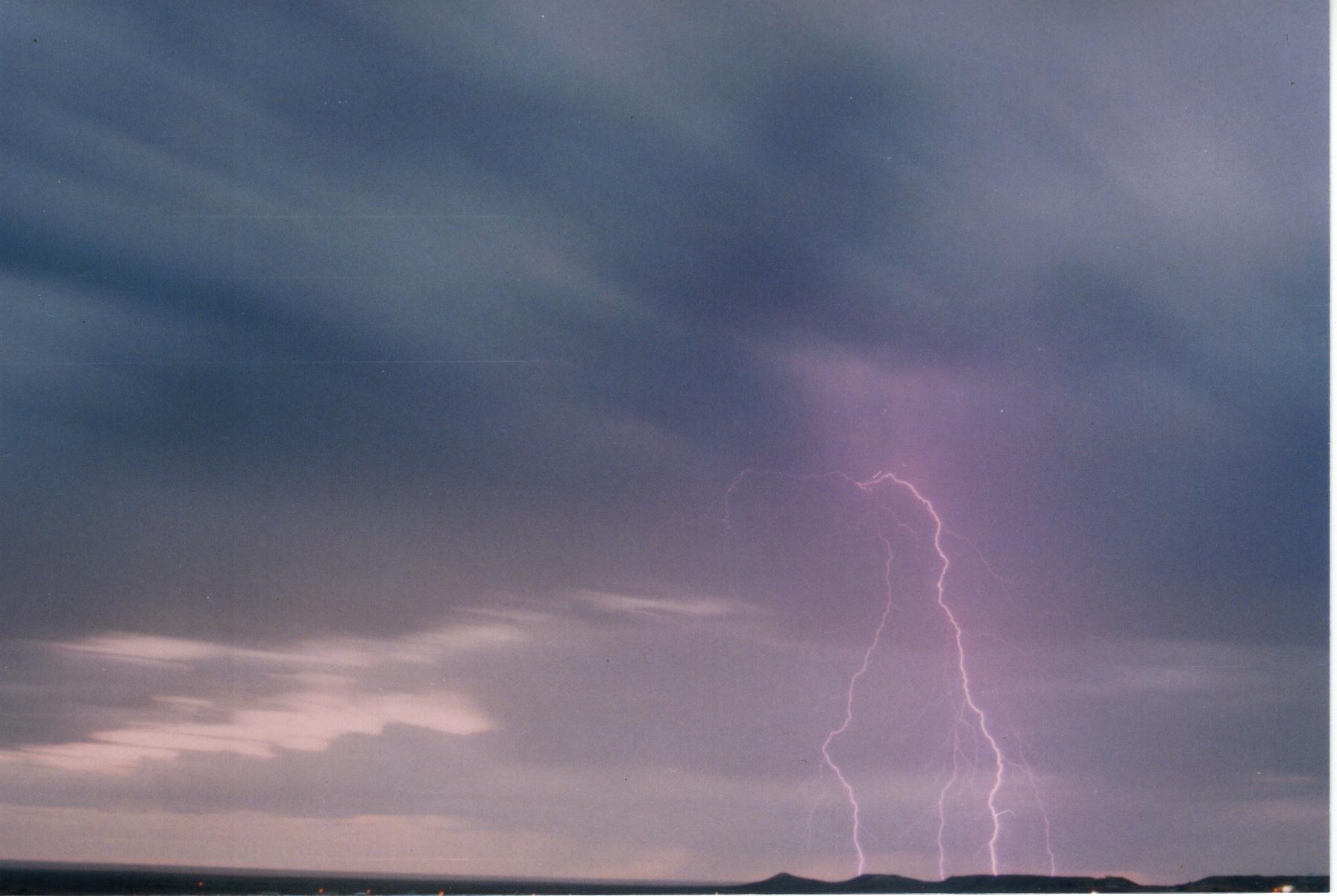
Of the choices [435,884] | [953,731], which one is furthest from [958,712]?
[435,884]

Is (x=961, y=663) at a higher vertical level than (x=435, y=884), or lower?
higher

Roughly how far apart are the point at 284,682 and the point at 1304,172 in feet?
14.3

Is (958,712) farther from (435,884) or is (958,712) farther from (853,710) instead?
(435,884)

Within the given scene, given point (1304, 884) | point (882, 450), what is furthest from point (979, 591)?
point (1304, 884)

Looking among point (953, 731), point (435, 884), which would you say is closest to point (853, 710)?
point (953, 731)

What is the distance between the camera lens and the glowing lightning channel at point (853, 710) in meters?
5.02

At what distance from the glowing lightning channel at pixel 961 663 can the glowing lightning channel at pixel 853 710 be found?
184 millimetres

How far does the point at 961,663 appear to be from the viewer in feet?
16.5

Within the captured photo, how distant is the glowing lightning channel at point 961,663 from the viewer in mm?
5023

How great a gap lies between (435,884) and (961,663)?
2.16m

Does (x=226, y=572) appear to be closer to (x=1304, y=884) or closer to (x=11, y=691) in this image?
(x=11, y=691)

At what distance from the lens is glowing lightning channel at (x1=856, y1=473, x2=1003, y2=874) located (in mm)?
5023

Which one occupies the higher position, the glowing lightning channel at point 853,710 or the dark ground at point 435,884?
the glowing lightning channel at point 853,710

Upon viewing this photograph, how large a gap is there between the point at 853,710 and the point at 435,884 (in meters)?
1.71
